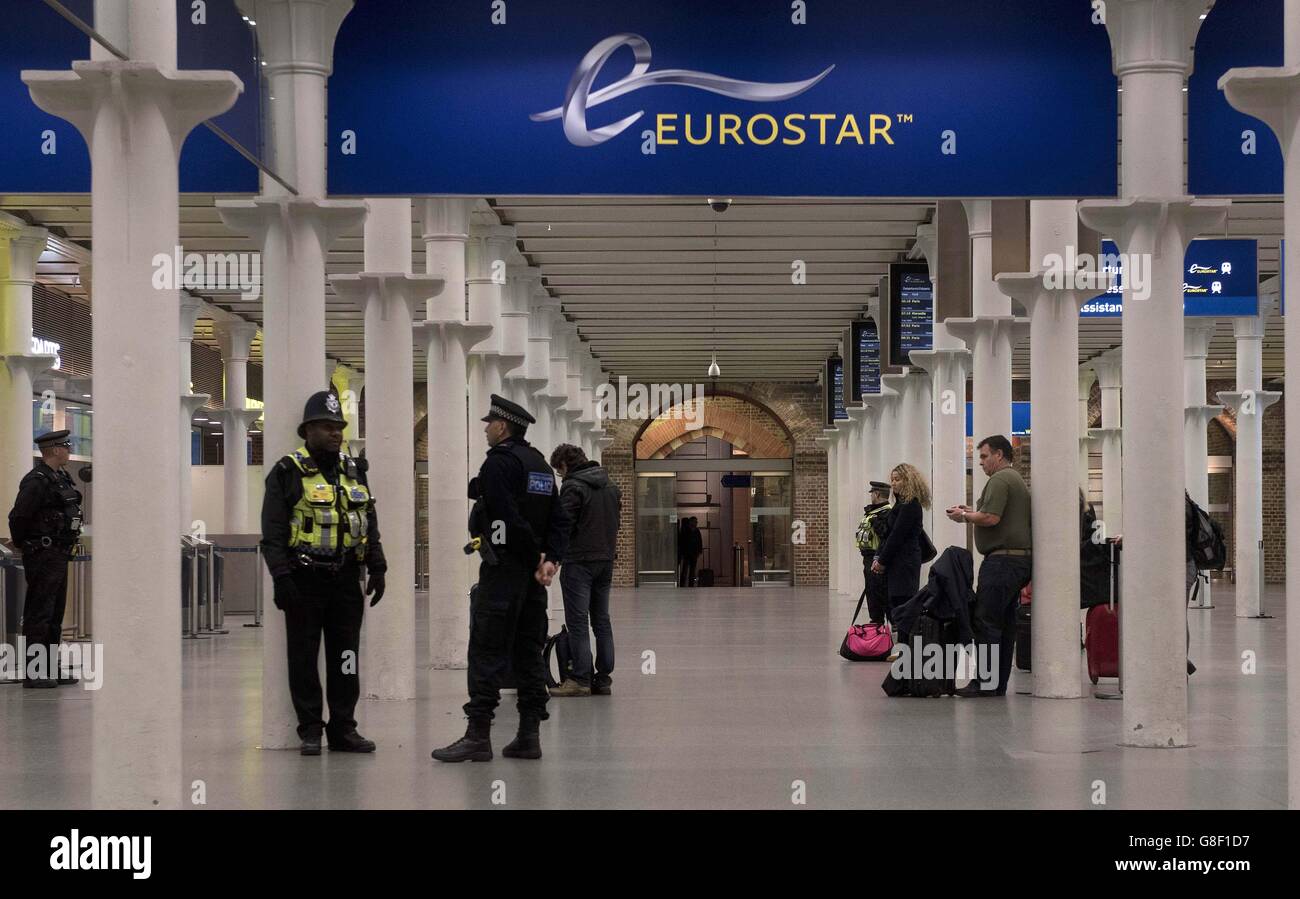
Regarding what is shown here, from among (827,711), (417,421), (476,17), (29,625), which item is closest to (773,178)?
(476,17)

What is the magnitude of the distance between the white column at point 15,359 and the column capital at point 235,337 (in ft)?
29.0

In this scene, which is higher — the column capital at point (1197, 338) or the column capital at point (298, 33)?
the column capital at point (298, 33)

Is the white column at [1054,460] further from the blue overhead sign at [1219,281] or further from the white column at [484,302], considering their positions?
the white column at [484,302]

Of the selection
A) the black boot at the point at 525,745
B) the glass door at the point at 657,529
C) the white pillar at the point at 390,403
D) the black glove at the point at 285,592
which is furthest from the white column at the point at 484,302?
the glass door at the point at 657,529

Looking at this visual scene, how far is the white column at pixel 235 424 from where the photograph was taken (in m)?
30.3

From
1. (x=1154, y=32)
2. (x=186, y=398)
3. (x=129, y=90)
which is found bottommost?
(x=186, y=398)

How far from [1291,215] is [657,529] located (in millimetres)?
37352

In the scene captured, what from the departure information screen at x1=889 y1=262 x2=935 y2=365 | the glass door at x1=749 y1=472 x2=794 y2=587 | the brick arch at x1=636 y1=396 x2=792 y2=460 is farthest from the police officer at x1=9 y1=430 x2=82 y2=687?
the glass door at x1=749 y1=472 x2=794 y2=587

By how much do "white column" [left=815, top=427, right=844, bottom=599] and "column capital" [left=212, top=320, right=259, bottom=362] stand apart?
40.6 ft

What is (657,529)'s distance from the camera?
143 feet

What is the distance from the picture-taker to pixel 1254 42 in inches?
388

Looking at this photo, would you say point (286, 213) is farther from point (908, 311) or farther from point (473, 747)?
point (908, 311)

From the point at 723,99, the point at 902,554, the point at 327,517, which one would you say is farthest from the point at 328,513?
the point at 902,554
